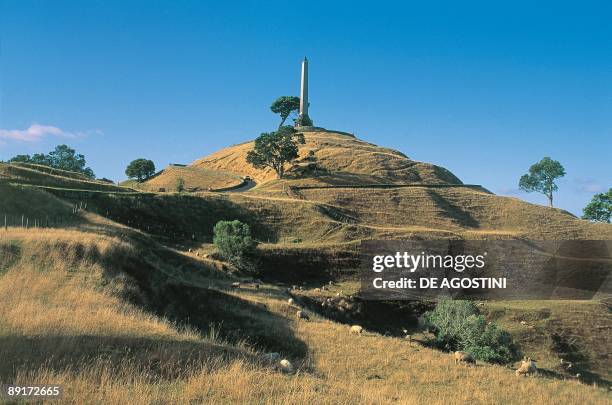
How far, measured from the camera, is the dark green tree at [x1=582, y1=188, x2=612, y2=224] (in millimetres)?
100562

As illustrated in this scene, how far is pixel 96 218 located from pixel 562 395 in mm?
39937

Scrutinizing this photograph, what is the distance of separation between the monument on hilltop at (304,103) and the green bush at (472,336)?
103m

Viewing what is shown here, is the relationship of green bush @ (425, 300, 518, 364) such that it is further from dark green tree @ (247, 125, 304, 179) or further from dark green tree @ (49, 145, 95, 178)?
dark green tree @ (49, 145, 95, 178)

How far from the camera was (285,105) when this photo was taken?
135250 millimetres

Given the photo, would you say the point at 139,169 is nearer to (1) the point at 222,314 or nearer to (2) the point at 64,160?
(2) the point at 64,160

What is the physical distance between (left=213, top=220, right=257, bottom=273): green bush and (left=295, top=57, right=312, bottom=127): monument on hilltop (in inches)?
3379

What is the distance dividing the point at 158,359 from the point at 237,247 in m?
36.5

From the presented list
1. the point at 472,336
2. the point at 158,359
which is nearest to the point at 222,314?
the point at 158,359

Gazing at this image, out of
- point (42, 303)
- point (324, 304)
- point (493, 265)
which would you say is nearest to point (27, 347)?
point (42, 303)

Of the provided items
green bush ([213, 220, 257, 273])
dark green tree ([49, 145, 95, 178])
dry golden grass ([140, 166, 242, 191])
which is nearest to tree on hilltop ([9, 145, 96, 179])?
dark green tree ([49, 145, 95, 178])

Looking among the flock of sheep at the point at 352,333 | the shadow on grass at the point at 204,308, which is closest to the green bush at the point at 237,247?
the flock of sheep at the point at 352,333

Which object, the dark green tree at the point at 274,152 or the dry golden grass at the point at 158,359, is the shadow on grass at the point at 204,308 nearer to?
the dry golden grass at the point at 158,359

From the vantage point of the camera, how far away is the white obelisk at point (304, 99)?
4995 inches

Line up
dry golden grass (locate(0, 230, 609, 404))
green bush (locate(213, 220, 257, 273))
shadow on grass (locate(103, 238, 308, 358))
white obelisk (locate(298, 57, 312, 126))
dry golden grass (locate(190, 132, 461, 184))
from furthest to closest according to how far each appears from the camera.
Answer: white obelisk (locate(298, 57, 312, 126)) < dry golden grass (locate(190, 132, 461, 184)) < green bush (locate(213, 220, 257, 273)) < shadow on grass (locate(103, 238, 308, 358)) < dry golden grass (locate(0, 230, 609, 404))
